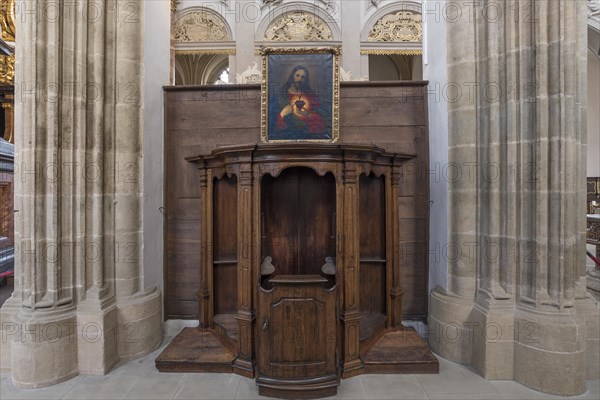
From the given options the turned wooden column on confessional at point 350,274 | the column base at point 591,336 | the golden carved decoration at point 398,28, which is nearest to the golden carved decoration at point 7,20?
the turned wooden column on confessional at point 350,274

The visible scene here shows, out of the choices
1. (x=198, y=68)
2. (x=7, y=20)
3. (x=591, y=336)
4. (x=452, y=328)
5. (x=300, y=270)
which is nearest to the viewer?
(x=591, y=336)

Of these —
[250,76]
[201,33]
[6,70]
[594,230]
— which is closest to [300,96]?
[6,70]

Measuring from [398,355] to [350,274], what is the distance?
0.87 meters

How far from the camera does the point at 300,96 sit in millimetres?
3629

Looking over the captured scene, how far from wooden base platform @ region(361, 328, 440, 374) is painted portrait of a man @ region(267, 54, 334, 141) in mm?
2005

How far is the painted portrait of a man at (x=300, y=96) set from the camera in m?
3.61

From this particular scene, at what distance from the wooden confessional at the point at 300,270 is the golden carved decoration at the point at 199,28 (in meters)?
6.38

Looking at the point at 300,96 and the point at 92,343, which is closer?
the point at 92,343

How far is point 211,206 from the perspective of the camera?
143 inches

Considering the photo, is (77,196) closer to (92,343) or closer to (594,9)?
(92,343)

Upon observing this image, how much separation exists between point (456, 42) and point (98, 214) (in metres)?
3.61

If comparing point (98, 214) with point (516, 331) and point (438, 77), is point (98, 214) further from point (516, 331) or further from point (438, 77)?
point (516, 331)

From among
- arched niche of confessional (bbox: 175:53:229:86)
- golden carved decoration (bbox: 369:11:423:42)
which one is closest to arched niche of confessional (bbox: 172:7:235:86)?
golden carved decoration (bbox: 369:11:423:42)

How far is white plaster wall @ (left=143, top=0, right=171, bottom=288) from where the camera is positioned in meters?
3.66
